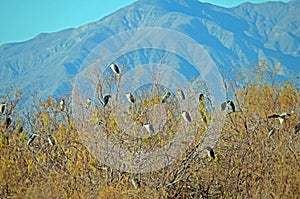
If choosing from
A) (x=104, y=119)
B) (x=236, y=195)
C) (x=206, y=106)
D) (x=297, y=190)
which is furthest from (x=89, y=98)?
(x=297, y=190)

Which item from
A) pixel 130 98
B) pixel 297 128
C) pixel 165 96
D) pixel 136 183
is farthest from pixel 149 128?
pixel 297 128

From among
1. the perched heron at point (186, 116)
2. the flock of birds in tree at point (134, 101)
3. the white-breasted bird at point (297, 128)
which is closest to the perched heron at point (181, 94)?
the flock of birds in tree at point (134, 101)

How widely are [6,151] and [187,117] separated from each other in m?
2.50

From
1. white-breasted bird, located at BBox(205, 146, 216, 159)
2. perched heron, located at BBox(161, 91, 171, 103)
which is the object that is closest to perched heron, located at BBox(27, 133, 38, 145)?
perched heron, located at BBox(161, 91, 171, 103)

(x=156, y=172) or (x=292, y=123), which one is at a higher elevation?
(x=292, y=123)

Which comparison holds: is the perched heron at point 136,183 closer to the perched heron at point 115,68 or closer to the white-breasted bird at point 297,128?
the perched heron at point 115,68

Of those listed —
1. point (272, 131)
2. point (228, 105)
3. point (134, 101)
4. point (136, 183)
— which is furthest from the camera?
point (272, 131)

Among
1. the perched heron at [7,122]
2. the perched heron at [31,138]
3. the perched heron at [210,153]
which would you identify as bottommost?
the perched heron at [31,138]

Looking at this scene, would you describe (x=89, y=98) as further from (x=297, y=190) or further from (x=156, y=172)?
(x=297, y=190)

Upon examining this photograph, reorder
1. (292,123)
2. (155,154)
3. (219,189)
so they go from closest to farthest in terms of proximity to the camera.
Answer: (155,154) < (219,189) < (292,123)

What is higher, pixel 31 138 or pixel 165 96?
pixel 165 96

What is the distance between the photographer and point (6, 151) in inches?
313

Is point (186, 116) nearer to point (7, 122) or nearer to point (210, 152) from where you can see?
point (210, 152)

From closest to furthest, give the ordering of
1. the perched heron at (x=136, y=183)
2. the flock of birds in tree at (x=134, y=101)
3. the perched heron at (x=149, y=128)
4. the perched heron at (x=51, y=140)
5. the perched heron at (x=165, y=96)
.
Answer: the perched heron at (x=136, y=183) < the perched heron at (x=149, y=128) < the flock of birds in tree at (x=134, y=101) < the perched heron at (x=165, y=96) < the perched heron at (x=51, y=140)
